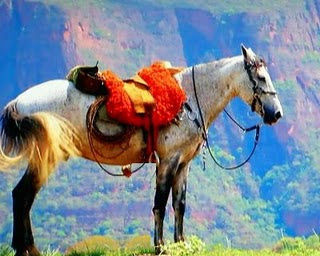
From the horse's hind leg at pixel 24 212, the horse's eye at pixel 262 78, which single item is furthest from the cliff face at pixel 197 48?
the horse's hind leg at pixel 24 212

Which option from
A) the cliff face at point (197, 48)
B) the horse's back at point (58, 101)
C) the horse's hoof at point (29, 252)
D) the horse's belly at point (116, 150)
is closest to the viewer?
the horse's hoof at point (29, 252)

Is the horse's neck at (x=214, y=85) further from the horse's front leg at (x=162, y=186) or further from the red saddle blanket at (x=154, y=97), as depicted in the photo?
the horse's front leg at (x=162, y=186)

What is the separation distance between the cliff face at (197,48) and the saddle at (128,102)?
24.3 m

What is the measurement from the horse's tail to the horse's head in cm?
176

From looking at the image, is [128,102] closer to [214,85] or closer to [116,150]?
[116,150]

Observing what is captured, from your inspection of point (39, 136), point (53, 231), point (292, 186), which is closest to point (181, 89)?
point (39, 136)

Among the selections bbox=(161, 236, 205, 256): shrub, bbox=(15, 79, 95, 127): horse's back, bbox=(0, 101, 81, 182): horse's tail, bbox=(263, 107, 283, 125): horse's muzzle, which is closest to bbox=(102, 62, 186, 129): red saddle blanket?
bbox=(15, 79, 95, 127): horse's back

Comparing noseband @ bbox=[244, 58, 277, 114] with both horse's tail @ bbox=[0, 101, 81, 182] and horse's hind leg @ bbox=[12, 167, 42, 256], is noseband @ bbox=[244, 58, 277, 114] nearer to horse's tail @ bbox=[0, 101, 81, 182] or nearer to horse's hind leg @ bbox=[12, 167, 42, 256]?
horse's tail @ bbox=[0, 101, 81, 182]

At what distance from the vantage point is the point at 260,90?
8.68m

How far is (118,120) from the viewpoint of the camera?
331 inches

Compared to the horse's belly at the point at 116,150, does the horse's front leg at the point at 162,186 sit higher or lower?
lower

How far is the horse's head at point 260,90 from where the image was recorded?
8.66 meters

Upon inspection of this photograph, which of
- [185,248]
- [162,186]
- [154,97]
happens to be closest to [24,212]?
[162,186]

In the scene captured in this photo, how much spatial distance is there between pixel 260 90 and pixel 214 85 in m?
0.46
